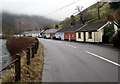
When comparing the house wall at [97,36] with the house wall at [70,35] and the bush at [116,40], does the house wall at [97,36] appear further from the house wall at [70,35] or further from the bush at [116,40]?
the house wall at [70,35]

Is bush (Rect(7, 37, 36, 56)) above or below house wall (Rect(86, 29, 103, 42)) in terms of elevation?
below

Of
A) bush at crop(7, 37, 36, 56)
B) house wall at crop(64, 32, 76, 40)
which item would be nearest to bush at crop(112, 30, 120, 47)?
bush at crop(7, 37, 36, 56)

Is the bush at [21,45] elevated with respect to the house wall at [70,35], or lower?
lower

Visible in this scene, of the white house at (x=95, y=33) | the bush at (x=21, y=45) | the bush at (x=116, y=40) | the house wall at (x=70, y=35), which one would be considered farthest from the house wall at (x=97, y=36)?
the house wall at (x=70, y=35)

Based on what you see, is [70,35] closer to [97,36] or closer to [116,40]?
[97,36]

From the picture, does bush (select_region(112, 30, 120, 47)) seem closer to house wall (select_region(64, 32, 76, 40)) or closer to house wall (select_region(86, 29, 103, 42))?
house wall (select_region(86, 29, 103, 42))

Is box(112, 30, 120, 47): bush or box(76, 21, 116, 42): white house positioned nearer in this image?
box(112, 30, 120, 47): bush

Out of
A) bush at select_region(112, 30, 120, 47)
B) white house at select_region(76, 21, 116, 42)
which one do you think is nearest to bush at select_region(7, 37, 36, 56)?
white house at select_region(76, 21, 116, 42)

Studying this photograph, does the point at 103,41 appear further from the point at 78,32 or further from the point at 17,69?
the point at 17,69

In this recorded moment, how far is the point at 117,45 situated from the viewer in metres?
26.2

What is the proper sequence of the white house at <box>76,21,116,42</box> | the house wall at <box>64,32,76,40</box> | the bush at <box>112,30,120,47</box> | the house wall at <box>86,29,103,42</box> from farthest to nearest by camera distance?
the house wall at <box>64,32,76,40</box>
the white house at <box>76,21,116,42</box>
the house wall at <box>86,29,103,42</box>
the bush at <box>112,30,120,47</box>

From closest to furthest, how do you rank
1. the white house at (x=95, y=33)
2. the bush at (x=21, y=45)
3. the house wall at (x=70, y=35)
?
1. the white house at (x=95, y=33)
2. the bush at (x=21, y=45)
3. the house wall at (x=70, y=35)

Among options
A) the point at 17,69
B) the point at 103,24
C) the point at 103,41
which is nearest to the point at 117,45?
the point at 103,41

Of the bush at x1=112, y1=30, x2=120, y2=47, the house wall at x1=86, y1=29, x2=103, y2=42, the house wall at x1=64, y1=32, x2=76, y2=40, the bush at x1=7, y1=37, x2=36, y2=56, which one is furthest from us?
the house wall at x1=64, y1=32, x2=76, y2=40
